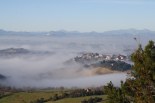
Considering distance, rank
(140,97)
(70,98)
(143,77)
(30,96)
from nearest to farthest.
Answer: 1. (140,97)
2. (143,77)
3. (70,98)
4. (30,96)

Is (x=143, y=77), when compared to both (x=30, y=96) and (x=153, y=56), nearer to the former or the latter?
(x=153, y=56)

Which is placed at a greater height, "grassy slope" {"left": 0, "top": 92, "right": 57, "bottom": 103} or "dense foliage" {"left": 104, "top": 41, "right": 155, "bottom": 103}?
"grassy slope" {"left": 0, "top": 92, "right": 57, "bottom": 103}

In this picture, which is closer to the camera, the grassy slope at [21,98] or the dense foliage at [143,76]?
the dense foliage at [143,76]

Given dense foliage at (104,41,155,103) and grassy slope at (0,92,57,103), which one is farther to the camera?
grassy slope at (0,92,57,103)

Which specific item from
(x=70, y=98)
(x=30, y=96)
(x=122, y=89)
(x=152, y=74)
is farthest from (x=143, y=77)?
(x=30, y=96)

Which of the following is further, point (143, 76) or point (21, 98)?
point (21, 98)

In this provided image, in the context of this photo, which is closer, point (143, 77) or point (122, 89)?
point (143, 77)

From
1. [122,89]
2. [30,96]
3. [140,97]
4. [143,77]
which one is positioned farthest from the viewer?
[30,96]

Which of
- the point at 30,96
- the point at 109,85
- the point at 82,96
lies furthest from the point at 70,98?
the point at 109,85

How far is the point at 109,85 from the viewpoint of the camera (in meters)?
32.1

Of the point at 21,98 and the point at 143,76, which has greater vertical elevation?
the point at 21,98

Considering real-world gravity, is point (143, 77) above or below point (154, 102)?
above

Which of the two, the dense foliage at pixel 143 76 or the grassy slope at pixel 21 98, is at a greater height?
the grassy slope at pixel 21 98

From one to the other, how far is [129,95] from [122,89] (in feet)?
2.44
